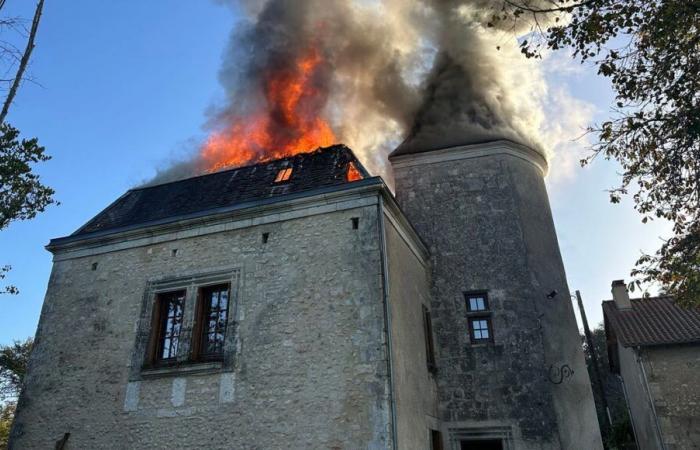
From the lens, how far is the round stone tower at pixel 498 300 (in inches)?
403

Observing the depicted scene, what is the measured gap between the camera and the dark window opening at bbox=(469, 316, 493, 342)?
11.1m

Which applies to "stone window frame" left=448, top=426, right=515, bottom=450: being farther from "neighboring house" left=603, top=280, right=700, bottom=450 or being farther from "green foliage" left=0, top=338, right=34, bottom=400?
"green foliage" left=0, top=338, right=34, bottom=400

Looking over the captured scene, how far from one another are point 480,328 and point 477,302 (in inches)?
24.1

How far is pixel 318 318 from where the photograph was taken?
8.81 metres

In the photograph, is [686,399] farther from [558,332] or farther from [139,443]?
[139,443]

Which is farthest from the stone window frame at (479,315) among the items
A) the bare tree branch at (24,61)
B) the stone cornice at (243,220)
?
the bare tree branch at (24,61)

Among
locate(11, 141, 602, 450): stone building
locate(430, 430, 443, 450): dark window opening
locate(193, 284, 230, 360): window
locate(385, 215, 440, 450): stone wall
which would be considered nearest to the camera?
locate(385, 215, 440, 450): stone wall

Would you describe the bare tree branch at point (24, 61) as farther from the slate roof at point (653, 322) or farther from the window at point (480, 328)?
the slate roof at point (653, 322)

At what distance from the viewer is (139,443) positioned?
29.6 feet

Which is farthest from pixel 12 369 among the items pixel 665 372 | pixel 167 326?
pixel 665 372

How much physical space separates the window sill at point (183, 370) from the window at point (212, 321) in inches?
8.3

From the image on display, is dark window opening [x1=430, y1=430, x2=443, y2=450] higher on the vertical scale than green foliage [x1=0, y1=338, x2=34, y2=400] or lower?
lower

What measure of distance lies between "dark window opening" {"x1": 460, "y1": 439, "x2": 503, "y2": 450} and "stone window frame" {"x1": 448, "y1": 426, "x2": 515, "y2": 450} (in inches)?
4.3

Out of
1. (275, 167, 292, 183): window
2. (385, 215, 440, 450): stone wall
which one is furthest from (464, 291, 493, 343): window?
(275, 167, 292, 183): window
